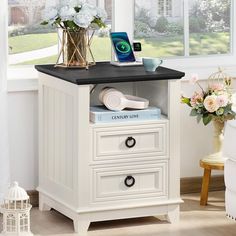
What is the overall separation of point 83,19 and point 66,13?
88 millimetres

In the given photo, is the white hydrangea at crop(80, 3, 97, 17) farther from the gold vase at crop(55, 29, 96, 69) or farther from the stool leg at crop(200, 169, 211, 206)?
the stool leg at crop(200, 169, 211, 206)

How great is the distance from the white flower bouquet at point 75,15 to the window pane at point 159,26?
19.1 inches

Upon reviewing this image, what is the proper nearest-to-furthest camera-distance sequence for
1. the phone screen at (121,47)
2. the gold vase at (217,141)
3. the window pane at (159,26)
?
the phone screen at (121,47) → the gold vase at (217,141) → the window pane at (159,26)

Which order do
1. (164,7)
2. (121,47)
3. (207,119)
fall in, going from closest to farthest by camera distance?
(121,47) → (207,119) → (164,7)

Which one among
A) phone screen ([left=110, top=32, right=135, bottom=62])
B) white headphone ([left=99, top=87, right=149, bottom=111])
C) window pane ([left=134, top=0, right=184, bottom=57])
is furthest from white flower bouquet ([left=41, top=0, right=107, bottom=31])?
window pane ([left=134, top=0, right=184, bottom=57])

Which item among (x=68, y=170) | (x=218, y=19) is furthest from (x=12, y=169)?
(x=218, y=19)

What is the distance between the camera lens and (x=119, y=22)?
16.0 feet

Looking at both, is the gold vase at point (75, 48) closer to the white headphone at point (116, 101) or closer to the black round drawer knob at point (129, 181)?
the white headphone at point (116, 101)

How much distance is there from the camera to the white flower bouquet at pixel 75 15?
4.42m

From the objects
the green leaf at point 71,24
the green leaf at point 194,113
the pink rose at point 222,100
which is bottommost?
the green leaf at point 194,113

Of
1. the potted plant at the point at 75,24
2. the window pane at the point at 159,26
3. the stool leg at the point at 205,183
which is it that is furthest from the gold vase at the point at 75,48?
the stool leg at the point at 205,183

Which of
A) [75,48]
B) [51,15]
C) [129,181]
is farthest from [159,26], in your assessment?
[129,181]

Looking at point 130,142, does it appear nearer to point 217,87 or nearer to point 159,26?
point 217,87

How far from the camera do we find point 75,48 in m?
4.51
